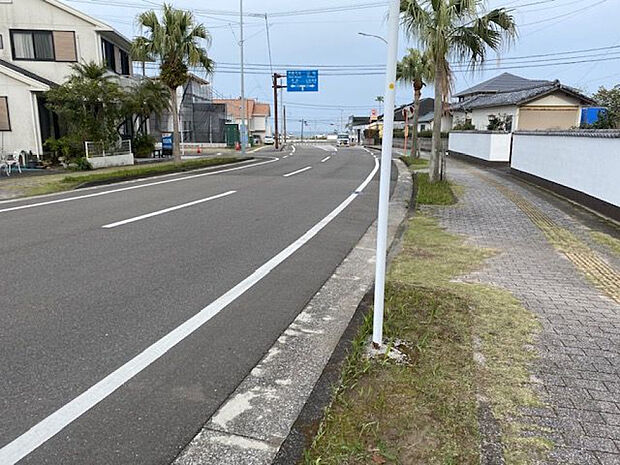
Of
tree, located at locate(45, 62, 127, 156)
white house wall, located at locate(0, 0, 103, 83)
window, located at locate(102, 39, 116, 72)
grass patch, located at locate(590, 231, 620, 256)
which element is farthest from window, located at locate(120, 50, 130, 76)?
grass patch, located at locate(590, 231, 620, 256)

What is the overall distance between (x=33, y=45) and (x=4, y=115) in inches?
176

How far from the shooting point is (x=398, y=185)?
15180mm

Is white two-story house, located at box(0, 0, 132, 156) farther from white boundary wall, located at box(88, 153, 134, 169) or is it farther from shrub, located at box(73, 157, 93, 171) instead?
shrub, located at box(73, 157, 93, 171)

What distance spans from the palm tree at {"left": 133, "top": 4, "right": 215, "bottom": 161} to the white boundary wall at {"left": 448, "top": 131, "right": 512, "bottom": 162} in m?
13.1

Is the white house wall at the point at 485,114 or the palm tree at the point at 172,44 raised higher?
the palm tree at the point at 172,44

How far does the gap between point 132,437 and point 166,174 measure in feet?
54.6

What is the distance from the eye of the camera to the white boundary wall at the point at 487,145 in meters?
20.7

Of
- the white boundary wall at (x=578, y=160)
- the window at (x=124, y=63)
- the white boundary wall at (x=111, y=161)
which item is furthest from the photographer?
the window at (x=124, y=63)

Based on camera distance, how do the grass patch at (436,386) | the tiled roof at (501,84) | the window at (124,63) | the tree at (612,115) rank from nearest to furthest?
the grass patch at (436,386), the tree at (612,115), the window at (124,63), the tiled roof at (501,84)

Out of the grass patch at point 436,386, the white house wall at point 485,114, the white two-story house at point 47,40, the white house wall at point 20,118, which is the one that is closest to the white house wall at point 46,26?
the white two-story house at point 47,40

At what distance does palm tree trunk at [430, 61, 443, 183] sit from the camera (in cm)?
1279

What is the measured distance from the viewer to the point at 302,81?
42281 millimetres

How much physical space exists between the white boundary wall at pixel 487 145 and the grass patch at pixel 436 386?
56.5 feet

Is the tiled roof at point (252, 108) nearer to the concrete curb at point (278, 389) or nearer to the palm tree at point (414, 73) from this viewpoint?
the palm tree at point (414, 73)
